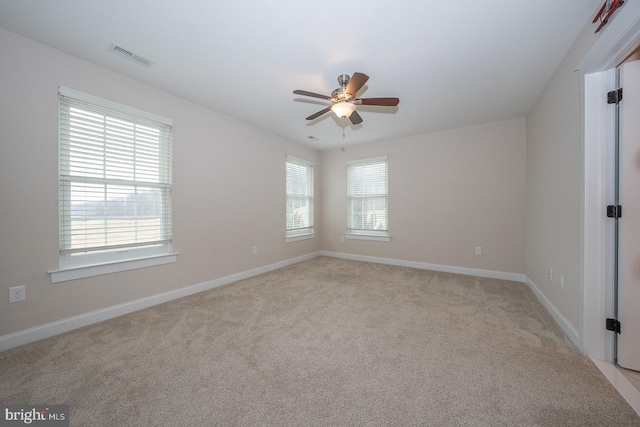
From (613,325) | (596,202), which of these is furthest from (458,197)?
(613,325)

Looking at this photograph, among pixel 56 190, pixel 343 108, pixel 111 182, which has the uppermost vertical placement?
pixel 343 108

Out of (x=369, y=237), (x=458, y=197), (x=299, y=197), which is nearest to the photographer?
(x=458, y=197)

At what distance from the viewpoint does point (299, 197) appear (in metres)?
5.05

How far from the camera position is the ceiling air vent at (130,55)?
2080 mm

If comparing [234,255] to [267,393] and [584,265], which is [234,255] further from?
[584,265]

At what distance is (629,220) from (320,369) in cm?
233

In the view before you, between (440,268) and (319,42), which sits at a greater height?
(319,42)

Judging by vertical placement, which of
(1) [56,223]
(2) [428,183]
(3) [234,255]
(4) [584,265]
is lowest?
(3) [234,255]

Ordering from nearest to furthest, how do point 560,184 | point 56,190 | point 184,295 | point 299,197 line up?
point 56,190 < point 560,184 < point 184,295 < point 299,197

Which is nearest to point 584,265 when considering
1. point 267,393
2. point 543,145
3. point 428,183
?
point 543,145

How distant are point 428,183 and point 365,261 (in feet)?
6.48

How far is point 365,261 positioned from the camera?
4.97 metres

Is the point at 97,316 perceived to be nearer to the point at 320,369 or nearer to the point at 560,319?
the point at 320,369

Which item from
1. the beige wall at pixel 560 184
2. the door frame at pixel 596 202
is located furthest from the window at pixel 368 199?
the door frame at pixel 596 202
